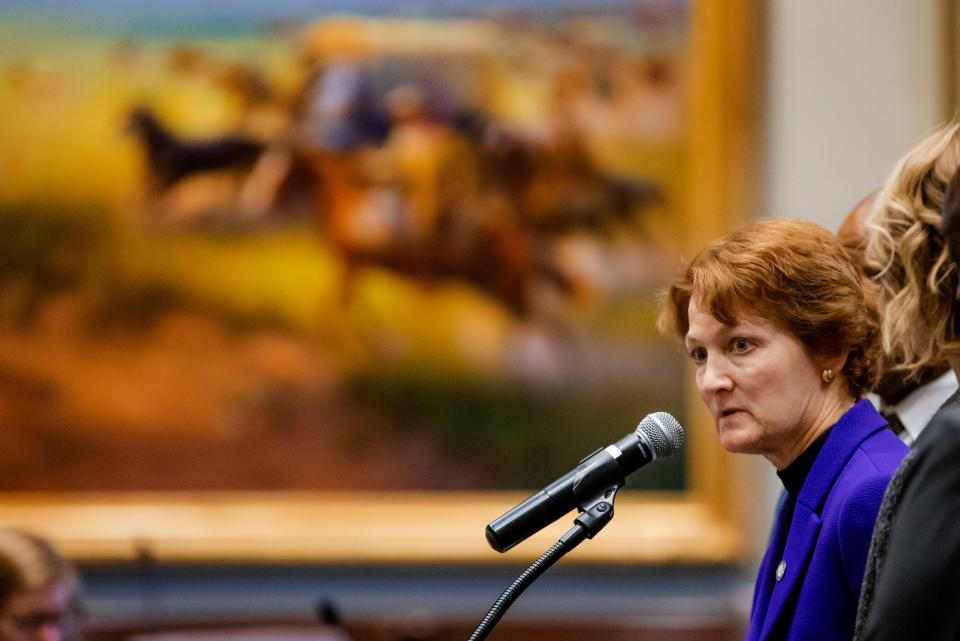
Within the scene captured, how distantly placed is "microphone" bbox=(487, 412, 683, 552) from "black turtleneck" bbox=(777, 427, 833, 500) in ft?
1.06

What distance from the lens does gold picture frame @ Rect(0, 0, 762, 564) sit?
4.54m

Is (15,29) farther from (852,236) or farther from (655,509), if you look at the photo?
(852,236)

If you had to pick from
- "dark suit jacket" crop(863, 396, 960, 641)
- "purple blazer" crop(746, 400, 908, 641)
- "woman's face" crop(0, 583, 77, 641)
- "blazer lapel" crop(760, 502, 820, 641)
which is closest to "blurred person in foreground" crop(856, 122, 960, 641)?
"dark suit jacket" crop(863, 396, 960, 641)

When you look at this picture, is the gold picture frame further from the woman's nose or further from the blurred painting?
the woman's nose

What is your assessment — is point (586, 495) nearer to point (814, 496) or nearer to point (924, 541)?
point (814, 496)

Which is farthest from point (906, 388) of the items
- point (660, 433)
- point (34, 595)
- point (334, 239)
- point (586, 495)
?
point (334, 239)

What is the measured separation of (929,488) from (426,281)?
356 cm

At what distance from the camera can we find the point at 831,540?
74.4 inches

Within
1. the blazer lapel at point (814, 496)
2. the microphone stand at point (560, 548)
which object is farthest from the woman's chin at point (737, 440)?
the microphone stand at point (560, 548)

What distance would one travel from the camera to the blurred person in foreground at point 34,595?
324cm

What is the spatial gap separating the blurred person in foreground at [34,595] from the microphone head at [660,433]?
2.07 m

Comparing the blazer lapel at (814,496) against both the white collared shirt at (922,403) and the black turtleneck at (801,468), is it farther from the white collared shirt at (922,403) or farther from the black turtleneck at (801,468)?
the white collared shirt at (922,403)

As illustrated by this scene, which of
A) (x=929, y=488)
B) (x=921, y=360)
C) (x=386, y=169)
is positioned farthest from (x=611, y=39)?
(x=929, y=488)

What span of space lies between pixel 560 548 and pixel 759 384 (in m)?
0.48
